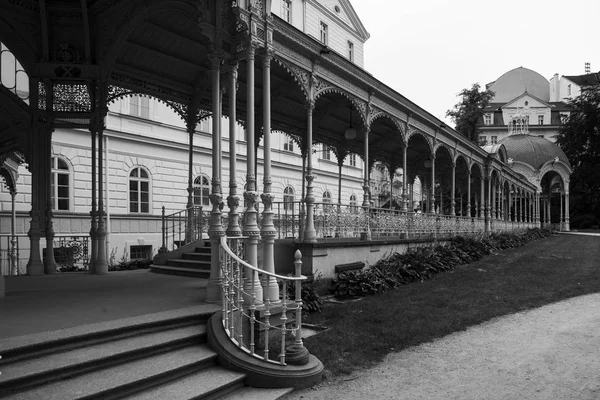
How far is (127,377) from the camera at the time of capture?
3.98 meters

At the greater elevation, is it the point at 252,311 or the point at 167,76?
the point at 167,76

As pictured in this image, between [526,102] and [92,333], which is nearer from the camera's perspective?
[92,333]

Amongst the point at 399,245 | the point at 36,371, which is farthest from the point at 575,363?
the point at 399,245

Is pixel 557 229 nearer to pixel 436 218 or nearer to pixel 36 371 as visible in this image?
pixel 436 218

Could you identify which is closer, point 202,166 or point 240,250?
point 240,250

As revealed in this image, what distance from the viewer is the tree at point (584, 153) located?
167 feet

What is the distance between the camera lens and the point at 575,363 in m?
5.60

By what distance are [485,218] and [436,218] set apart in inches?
362

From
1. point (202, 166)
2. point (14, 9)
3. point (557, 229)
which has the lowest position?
point (557, 229)

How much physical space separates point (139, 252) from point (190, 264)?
10.7m

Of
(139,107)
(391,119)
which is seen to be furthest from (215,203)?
(139,107)

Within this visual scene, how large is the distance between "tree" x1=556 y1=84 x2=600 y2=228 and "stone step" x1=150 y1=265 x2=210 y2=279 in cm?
5481

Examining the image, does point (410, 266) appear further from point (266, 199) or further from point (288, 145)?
point (288, 145)

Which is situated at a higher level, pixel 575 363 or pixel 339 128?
pixel 339 128
